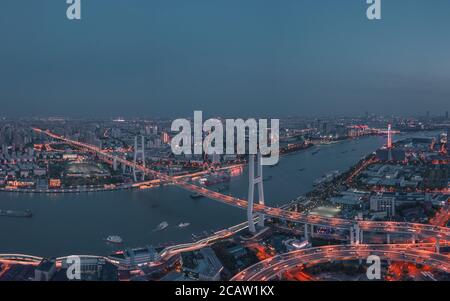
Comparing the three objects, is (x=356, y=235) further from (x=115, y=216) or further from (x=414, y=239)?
(x=115, y=216)

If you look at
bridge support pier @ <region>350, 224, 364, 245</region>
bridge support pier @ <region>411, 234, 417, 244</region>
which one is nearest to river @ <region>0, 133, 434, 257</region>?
bridge support pier @ <region>350, 224, 364, 245</region>

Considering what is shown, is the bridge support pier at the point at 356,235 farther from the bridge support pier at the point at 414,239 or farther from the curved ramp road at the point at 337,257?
the bridge support pier at the point at 414,239

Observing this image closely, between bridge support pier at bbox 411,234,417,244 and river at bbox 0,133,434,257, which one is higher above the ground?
bridge support pier at bbox 411,234,417,244

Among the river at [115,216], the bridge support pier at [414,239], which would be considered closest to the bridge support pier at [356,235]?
the bridge support pier at [414,239]

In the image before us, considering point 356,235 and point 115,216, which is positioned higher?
point 356,235

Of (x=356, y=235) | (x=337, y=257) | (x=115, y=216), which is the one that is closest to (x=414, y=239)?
(x=356, y=235)

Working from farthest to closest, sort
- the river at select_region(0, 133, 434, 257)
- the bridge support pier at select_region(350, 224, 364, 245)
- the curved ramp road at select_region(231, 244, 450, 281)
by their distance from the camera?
the river at select_region(0, 133, 434, 257) → the bridge support pier at select_region(350, 224, 364, 245) → the curved ramp road at select_region(231, 244, 450, 281)

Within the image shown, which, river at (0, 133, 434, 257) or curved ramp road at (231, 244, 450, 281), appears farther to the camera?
river at (0, 133, 434, 257)

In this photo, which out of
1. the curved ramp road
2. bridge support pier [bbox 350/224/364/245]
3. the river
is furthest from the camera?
the river

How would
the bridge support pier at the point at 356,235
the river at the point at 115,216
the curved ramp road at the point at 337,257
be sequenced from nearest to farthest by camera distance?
the curved ramp road at the point at 337,257 → the bridge support pier at the point at 356,235 → the river at the point at 115,216

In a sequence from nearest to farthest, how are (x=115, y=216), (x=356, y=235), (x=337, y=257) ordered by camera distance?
1. (x=337, y=257)
2. (x=356, y=235)
3. (x=115, y=216)

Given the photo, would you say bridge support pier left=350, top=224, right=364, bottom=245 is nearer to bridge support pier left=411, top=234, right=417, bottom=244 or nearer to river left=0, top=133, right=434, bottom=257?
bridge support pier left=411, top=234, right=417, bottom=244
